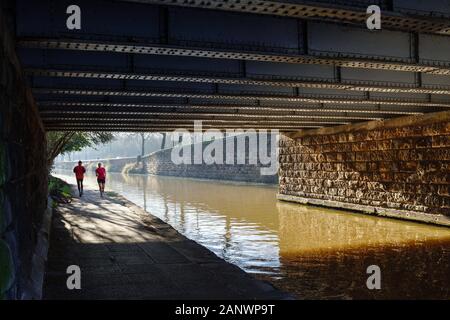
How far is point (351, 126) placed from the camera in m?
21.7

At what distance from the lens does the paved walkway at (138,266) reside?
22.7ft

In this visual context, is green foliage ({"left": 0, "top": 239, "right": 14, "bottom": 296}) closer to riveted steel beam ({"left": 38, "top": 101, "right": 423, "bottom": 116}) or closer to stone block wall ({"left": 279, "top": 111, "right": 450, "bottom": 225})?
riveted steel beam ({"left": 38, "top": 101, "right": 423, "bottom": 116})

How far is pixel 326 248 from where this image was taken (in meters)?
12.6

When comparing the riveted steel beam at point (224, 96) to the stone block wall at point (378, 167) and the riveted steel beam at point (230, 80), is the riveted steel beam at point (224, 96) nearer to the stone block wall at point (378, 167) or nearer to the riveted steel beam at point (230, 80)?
the riveted steel beam at point (230, 80)

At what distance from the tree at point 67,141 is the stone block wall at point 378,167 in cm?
1390

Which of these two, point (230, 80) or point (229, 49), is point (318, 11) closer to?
point (229, 49)

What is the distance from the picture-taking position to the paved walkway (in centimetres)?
691

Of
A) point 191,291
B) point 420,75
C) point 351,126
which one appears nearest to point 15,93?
point 191,291

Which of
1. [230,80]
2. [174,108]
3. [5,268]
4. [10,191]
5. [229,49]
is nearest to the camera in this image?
[5,268]

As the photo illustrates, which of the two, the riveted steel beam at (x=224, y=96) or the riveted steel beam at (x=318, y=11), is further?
the riveted steel beam at (x=224, y=96)

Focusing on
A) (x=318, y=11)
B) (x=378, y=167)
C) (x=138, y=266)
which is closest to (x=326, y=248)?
(x=138, y=266)

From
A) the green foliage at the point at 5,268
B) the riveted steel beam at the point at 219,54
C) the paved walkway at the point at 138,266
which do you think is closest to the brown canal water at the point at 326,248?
the paved walkway at the point at 138,266

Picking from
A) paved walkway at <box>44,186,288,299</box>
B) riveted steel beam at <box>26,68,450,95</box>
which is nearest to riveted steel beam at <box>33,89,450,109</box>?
riveted steel beam at <box>26,68,450,95</box>

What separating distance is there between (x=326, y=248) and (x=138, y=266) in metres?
5.74
